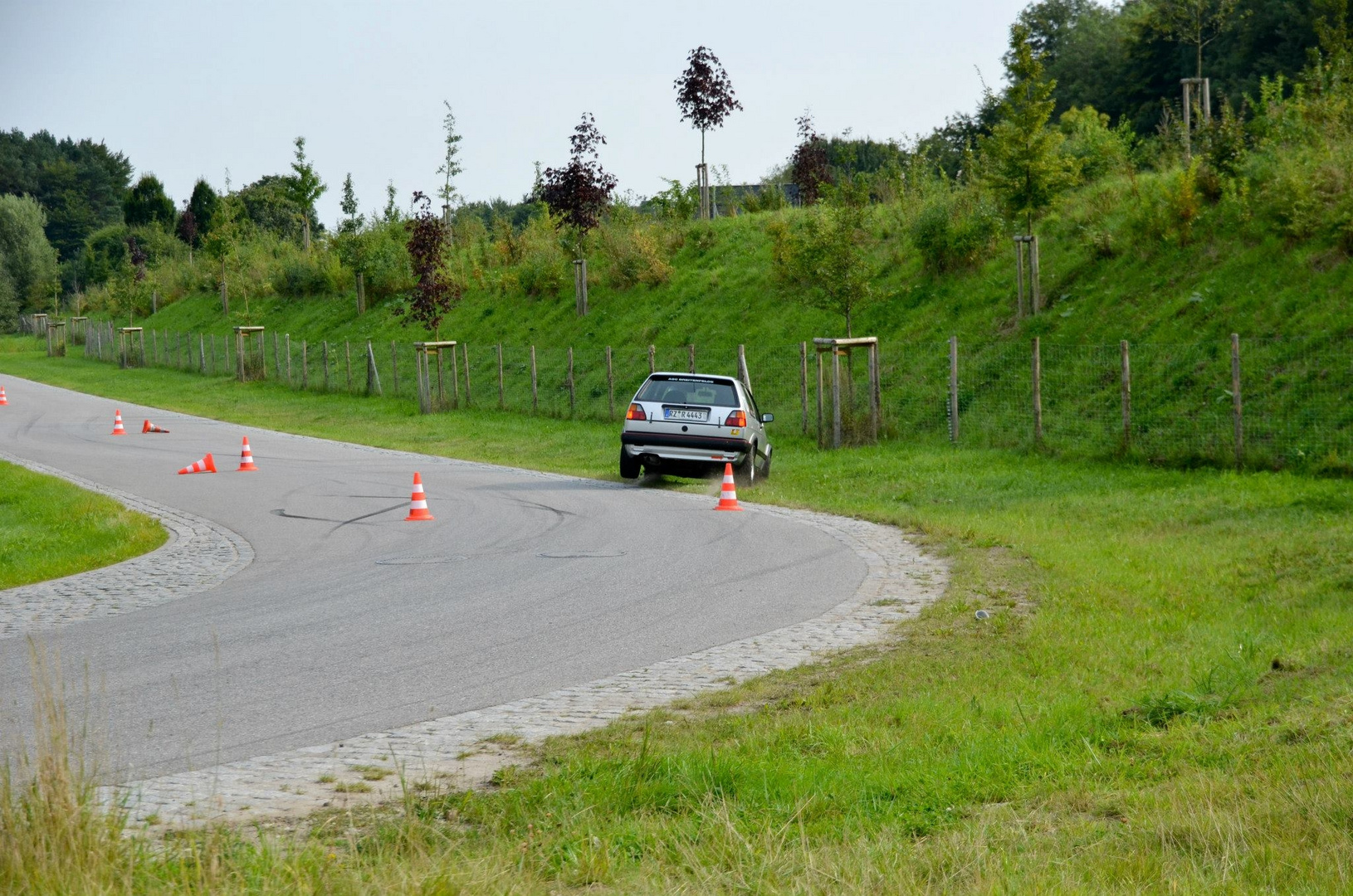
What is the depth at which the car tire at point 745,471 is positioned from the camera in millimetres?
19438

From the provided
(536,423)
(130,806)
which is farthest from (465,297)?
(130,806)

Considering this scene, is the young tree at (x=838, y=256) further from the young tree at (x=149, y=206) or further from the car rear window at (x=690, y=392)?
the young tree at (x=149, y=206)

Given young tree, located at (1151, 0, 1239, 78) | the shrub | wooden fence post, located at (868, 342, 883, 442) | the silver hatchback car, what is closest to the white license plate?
the silver hatchback car

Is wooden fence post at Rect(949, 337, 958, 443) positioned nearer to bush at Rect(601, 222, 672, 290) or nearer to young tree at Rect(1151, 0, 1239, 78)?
young tree at Rect(1151, 0, 1239, 78)

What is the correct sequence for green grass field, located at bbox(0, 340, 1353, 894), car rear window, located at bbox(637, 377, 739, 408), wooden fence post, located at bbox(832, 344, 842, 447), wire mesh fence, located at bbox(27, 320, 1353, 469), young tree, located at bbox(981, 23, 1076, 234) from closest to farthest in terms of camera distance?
green grass field, located at bbox(0, 340, 1353, 894) → wire mesh fence, located at bbox(27, 320, 1353, 469) → car rear window, located at bbox(637, 377, 739, 408) → wooden fence post, located at bbox(832, 344, 842, 447) → young tree, located at bbox(981, 23, 1076, 234)

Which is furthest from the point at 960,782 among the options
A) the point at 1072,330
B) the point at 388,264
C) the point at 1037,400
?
the point at 388,264

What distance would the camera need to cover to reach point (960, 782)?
546 centimetres

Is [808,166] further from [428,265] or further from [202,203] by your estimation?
[202,203]

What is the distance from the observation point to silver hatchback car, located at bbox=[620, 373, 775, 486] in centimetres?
1923

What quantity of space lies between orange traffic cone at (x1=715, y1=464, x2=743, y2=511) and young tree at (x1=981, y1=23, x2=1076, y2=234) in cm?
1234

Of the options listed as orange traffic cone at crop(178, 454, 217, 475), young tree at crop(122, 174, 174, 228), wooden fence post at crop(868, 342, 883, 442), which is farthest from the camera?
young tree at crop(122, 174, 174, 228)

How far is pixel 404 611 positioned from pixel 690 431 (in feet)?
31.5

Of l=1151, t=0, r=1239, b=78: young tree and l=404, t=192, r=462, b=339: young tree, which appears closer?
l=1151, t=0, r=1239, b=78: young tree

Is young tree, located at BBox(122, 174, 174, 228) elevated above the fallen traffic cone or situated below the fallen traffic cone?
above
